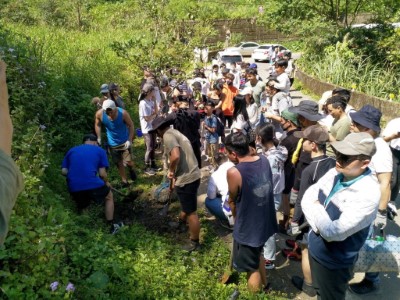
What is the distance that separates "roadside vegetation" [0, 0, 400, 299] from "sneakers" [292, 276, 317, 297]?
60 centimetres

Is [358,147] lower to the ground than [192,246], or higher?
higher

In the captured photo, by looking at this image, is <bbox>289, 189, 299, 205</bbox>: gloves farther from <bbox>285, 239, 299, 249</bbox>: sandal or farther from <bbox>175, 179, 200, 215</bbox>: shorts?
<bbox>175, 179, 200, 215</bbox>: shorts

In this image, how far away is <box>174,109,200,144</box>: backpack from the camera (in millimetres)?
5863

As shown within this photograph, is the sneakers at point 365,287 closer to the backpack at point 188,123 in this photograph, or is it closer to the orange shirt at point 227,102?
the backpack at point 188,123

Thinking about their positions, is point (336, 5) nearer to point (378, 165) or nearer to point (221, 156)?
point (221, 156)

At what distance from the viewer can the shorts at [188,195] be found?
456 centimetres

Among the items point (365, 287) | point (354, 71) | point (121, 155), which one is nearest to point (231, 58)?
point (354, 71)

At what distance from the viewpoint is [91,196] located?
4883mm

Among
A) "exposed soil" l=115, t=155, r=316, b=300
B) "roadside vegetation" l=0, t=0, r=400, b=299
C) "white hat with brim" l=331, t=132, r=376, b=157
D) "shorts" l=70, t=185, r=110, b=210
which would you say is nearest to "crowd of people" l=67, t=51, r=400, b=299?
"white hat with brim" l=331, t=132, r=376, b=157

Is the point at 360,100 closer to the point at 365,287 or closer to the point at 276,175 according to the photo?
the point at 276,175

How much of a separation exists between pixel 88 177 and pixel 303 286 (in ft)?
9.92

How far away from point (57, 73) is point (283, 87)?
18.9 ft

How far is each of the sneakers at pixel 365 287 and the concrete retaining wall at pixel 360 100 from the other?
683 cm

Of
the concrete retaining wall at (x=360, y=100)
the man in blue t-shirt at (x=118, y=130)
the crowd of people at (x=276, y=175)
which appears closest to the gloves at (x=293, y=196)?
the crowd of people at (x=276, y=175)
